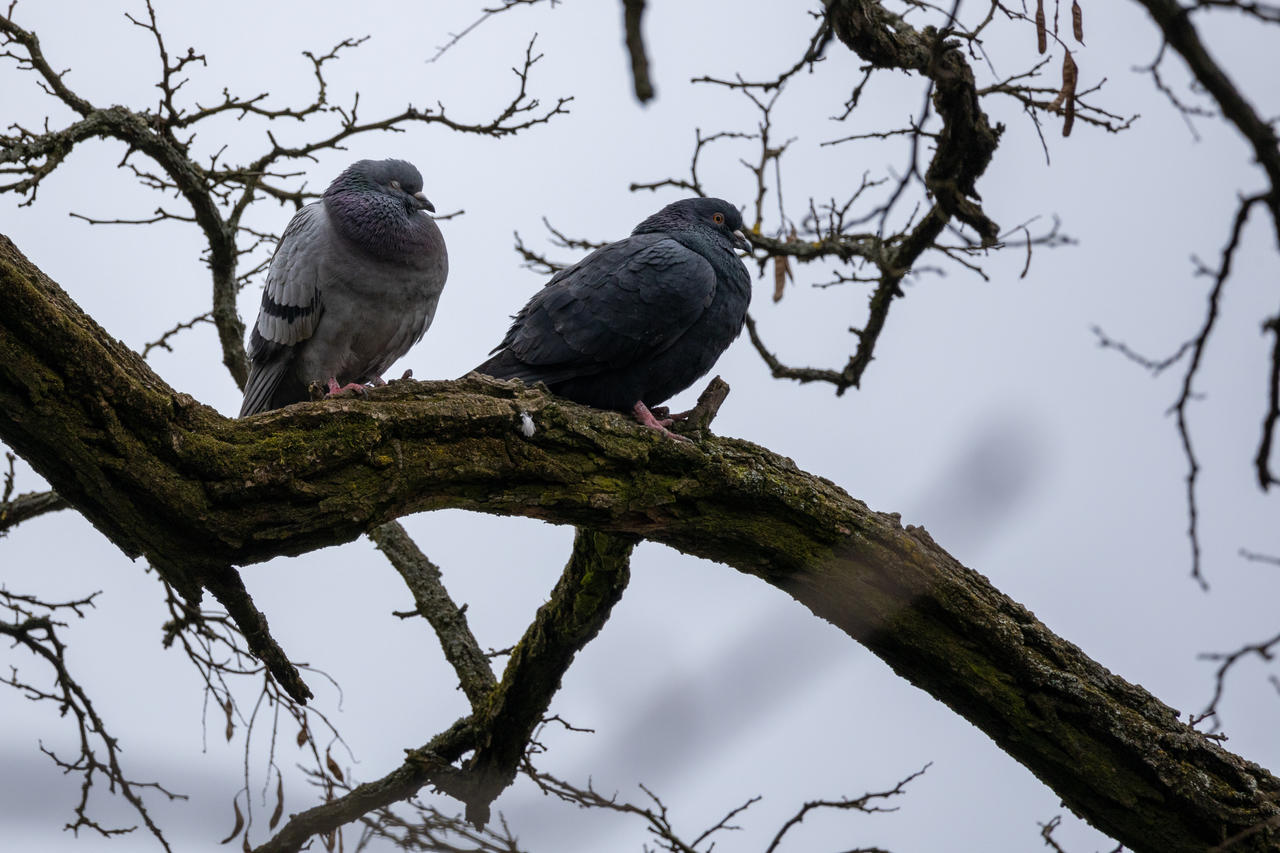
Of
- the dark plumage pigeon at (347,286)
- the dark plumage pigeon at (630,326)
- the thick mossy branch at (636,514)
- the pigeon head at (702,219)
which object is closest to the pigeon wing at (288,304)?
the dark plumage pigeon at (347,286)

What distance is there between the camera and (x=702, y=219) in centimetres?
585

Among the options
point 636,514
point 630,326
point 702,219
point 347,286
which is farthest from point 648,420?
point 347,286

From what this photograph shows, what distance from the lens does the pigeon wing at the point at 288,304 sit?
5402 millimetres

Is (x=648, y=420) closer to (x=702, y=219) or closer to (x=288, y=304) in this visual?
(x=702, y=219)

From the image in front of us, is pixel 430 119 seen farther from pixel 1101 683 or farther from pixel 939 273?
pixel 1101 683

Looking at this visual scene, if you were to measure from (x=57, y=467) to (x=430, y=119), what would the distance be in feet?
10.9

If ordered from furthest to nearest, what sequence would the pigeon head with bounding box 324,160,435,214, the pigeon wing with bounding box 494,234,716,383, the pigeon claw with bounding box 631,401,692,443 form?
1. the pigeon head with bounding box 324,160,435,214
2. the pigeon wing with bounding box 494,234,716,383
3. the pigeon claw with bounding box 631,401,692,443

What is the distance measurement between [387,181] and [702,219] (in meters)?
1.66

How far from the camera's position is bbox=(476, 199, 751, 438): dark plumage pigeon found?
16.4ft

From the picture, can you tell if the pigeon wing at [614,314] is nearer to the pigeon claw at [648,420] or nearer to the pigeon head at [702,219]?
the pigeon claw at [648,420]

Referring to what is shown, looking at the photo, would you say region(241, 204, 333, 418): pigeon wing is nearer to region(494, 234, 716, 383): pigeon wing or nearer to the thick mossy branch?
region(494, 234, 716, 383): pigeon wing

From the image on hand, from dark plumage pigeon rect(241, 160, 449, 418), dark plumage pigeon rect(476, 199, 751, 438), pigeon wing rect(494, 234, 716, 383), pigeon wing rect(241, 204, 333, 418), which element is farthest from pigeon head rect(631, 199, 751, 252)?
pigeon wing rect(241, 204, 333, 418)

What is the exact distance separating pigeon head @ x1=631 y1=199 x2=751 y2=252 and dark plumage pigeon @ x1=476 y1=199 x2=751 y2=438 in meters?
0.37

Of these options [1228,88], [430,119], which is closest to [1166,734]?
[1228,88]
